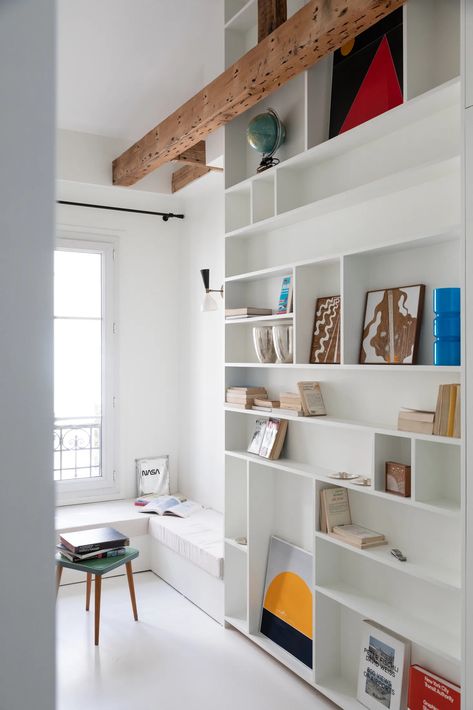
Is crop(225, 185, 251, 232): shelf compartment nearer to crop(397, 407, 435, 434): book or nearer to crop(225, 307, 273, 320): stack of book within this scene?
crop(225, 307, 273, 320): stack of book

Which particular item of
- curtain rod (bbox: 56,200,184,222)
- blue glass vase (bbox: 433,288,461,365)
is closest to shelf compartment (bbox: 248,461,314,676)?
blue glass vase (bbox: 433,288,461,365)

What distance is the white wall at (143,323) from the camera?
4.91 meters

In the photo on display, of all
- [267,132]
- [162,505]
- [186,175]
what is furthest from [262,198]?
[162,505]

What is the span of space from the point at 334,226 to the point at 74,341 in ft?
9.08

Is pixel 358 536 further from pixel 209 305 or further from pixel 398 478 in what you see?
pixel 209 305

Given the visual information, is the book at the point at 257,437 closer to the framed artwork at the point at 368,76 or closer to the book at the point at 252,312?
the book at the point at 252,312

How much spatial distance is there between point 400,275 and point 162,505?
284 cm

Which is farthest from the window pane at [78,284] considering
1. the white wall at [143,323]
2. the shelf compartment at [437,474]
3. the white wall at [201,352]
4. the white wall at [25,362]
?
the white wall at [25,362]

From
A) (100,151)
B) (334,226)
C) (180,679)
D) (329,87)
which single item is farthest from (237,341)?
(100,151)

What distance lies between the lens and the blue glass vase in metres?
1.95

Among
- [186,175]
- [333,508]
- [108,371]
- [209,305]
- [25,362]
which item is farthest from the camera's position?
[108,371]

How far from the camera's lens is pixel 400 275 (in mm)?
2328

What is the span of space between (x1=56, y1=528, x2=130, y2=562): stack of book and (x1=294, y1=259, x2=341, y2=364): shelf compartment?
4.96 feet

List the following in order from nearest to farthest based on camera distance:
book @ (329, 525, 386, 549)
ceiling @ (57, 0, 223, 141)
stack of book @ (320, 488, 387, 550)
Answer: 1. book @ (329, 525, 386, 549)
2. stack of book @ (320, 488, 387, 550)
3. ceiling @ (57, 0, 223, 141)
